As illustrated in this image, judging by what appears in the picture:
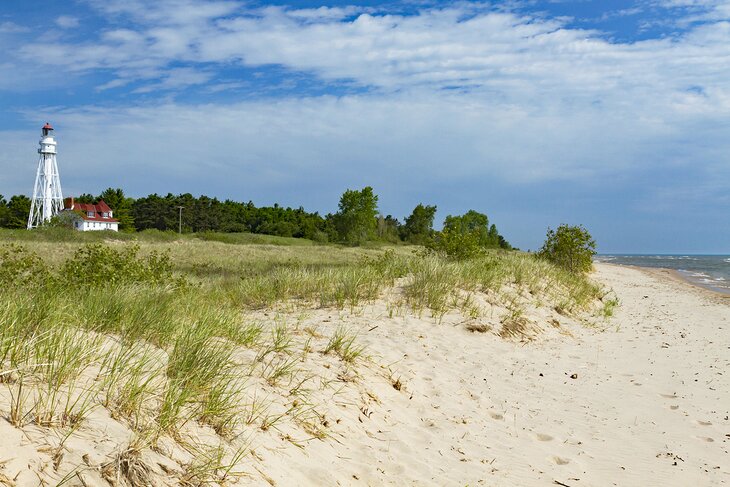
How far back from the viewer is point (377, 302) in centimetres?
1216

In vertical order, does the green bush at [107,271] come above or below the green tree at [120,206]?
below

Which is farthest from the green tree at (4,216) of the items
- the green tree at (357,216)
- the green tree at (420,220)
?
the green tree at (420,220)

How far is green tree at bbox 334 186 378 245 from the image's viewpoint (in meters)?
69.3

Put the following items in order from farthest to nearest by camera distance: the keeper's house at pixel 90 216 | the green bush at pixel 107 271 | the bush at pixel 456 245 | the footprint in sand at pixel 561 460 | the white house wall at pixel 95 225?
the white house wall at pixel 95 225
the keeper's house at pixel 90 216
the bush at pixel 456 245
the green bush at pixel 107 271
the footprint in sand at pixel 561 460

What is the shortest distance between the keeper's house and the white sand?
251 ft

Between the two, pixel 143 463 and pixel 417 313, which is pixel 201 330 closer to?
pixel 143 463

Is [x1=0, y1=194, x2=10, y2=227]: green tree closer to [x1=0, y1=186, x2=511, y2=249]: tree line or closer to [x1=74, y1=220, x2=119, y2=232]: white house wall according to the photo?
[x1=0, y1=186, x2=511, y2=249]: tree line

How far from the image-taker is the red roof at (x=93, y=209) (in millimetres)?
80644

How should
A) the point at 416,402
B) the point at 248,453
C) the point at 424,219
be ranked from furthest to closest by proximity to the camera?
the point at 424,219
the point at 416,402
the point at 248,453

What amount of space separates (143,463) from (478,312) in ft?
30.2

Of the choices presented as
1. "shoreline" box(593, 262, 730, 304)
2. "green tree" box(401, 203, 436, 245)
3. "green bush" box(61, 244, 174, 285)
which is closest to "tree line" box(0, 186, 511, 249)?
"green tree" box(401, 203, 436, 245)

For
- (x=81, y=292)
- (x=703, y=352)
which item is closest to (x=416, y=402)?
(x=81, y=292)

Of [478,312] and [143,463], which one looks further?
[478,312]

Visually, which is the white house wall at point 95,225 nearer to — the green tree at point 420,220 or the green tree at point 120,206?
the green tree at point 120,206
